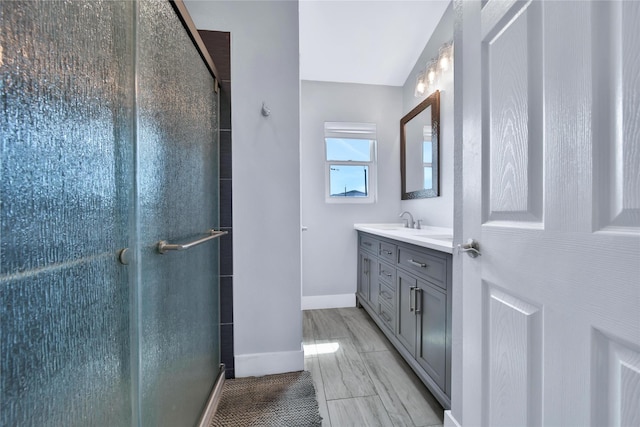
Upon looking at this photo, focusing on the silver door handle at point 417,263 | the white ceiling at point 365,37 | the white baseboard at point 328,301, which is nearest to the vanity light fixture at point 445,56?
the white ceiling at point 365,37

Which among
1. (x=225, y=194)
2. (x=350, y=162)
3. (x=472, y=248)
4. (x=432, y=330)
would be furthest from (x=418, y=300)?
(x=350, y=162)

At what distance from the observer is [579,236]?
1.83 feet

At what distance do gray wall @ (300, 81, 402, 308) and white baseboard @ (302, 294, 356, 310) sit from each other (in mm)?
11

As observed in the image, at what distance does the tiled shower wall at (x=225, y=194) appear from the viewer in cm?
171

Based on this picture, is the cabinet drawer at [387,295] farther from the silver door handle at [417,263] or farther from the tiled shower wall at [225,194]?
the tiled shower wall at [225,194]

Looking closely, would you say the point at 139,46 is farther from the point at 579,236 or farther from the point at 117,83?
the point at 579,236

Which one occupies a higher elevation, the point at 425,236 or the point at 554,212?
the point at 554,212

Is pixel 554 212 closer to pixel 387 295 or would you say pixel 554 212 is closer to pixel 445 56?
pixel 387 295

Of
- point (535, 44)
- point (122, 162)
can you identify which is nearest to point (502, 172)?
point (535, 44)

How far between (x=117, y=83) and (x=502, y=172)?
105 cm

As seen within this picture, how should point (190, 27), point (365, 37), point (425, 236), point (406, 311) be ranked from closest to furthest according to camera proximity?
point (190, 27)
point (406, 311)
point (425, 236)
point (365, 37)

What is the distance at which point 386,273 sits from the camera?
221 cm

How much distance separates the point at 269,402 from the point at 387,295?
113 cm

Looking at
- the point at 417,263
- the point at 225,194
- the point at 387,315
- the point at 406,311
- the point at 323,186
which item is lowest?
the point at 387,315
